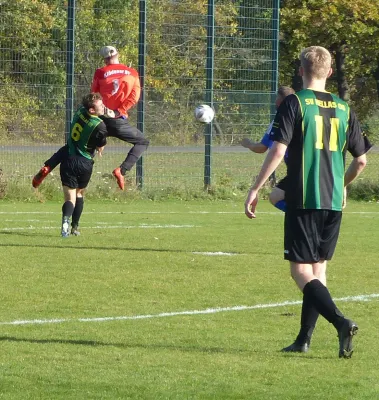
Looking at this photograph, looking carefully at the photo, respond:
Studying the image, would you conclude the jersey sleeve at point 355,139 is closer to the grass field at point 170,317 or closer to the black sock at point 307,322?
the black sock at point 307,322

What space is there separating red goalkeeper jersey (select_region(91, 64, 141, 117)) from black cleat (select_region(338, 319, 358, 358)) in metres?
9.89

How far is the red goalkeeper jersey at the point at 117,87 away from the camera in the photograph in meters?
16.4

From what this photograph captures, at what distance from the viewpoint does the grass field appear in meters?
6.13

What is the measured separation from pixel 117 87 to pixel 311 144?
9762 mm

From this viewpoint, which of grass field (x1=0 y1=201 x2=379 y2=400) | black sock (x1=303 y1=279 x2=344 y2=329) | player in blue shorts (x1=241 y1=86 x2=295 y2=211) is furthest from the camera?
player in blue shorts (x1=241 y1=86 x2=295 y2=211)

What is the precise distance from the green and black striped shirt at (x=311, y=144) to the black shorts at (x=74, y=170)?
7.37 metres

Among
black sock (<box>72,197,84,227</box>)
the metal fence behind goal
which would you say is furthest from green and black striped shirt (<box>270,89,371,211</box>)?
the metal fence behind goal

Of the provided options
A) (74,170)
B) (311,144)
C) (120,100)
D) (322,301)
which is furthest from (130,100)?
(322,301)

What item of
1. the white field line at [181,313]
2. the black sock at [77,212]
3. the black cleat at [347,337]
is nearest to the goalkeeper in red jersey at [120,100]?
the black sock at [77,212]

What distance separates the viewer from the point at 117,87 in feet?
54.0

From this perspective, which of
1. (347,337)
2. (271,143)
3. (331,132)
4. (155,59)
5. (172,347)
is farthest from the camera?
(155,59)

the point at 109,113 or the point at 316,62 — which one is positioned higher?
→ the point at 316,62

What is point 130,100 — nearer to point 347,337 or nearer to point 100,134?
point 100,134

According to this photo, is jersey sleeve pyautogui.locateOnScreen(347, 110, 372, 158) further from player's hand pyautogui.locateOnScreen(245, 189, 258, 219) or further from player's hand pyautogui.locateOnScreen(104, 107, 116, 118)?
player's hand pyautogui.locateOnScreen(104, 107, 116, 118)
